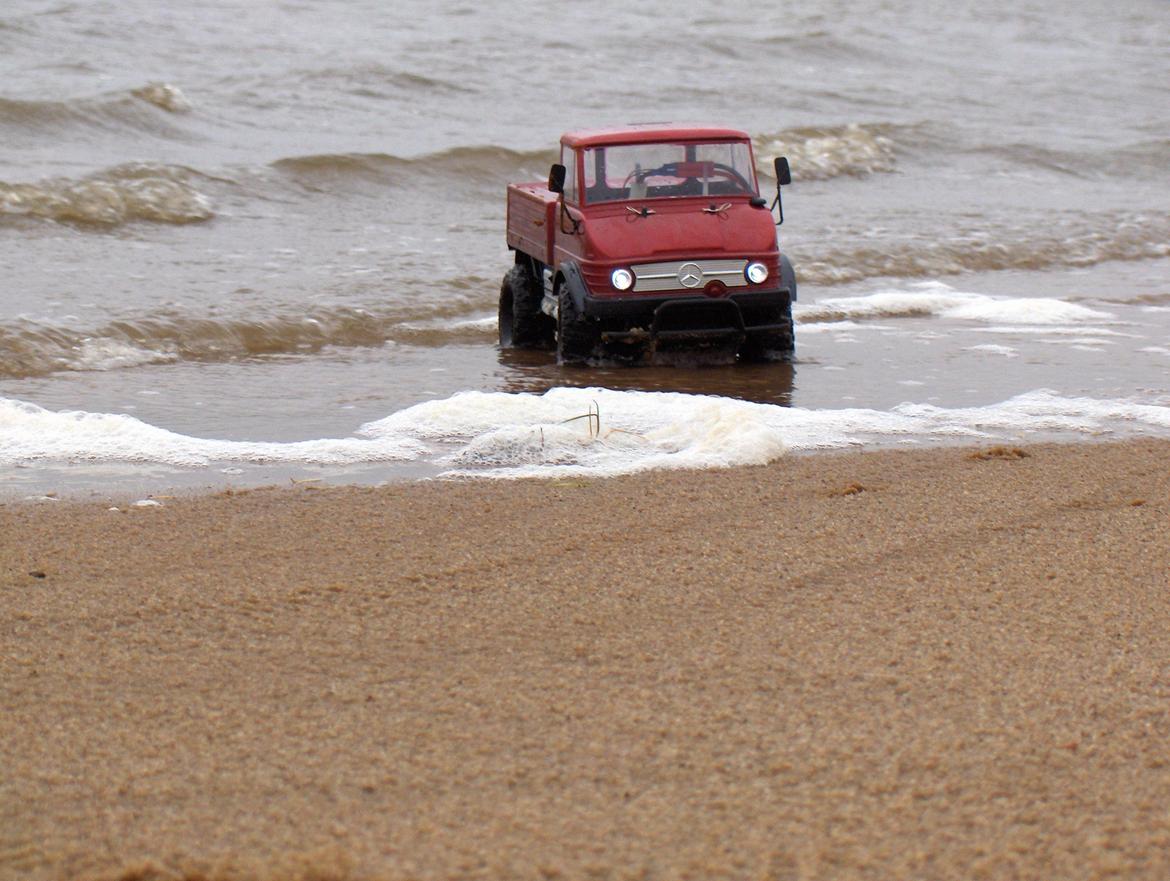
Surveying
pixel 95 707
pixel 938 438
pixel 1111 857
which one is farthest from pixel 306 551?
pixel 938 438

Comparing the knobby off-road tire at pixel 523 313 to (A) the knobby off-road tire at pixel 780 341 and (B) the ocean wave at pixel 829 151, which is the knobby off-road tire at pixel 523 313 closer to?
(A) the knobby off-road tire at pixel 780 341

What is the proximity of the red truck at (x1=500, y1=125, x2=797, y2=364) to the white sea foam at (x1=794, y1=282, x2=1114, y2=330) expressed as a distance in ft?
6.65

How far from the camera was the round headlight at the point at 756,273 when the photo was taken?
917 cm

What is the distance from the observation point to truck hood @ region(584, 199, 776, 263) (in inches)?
356

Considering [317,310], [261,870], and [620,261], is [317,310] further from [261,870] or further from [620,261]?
[261,870]

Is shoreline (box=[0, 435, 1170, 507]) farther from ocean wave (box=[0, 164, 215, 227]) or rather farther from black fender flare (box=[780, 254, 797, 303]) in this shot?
ocean wave (box=[0, 164, 215, 227])

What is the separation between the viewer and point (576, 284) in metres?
9.11

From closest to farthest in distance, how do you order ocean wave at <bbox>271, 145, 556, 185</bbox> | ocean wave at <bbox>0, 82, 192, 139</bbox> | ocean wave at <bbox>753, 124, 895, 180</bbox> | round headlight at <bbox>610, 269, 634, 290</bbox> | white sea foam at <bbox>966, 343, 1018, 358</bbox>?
round headlight at <bbox>610, 269, 634, 290</bbox> < white sea foam at <bbox>966, 343, 1018, 358</bbox> < ocean wave at <bbox>271, 145, 556, 185</bbox> < ocean wave at <bbox>0, 82, 192, 139</bbox> < ocean wave at <bbox>753, 124, 895, 180</bbox>

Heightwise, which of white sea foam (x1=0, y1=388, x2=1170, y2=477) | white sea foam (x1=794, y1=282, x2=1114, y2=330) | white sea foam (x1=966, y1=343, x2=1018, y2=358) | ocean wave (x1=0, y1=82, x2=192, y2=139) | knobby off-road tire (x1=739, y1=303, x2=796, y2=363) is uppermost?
ocean wave (x1=0, y1=82, x2=192, y2=139)

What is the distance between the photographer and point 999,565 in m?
4.97

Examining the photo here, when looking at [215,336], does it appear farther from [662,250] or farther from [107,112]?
[107,112]

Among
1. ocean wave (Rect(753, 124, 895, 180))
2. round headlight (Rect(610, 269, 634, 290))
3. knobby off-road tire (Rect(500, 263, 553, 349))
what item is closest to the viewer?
round headlight (Rect(610, 269, 634, 290))

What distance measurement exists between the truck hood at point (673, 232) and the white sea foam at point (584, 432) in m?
1.25

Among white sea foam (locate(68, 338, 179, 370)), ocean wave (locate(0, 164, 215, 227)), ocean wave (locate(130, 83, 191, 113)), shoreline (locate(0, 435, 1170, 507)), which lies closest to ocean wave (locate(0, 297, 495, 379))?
white sea foam (locate(68, 338, 179, 370))
